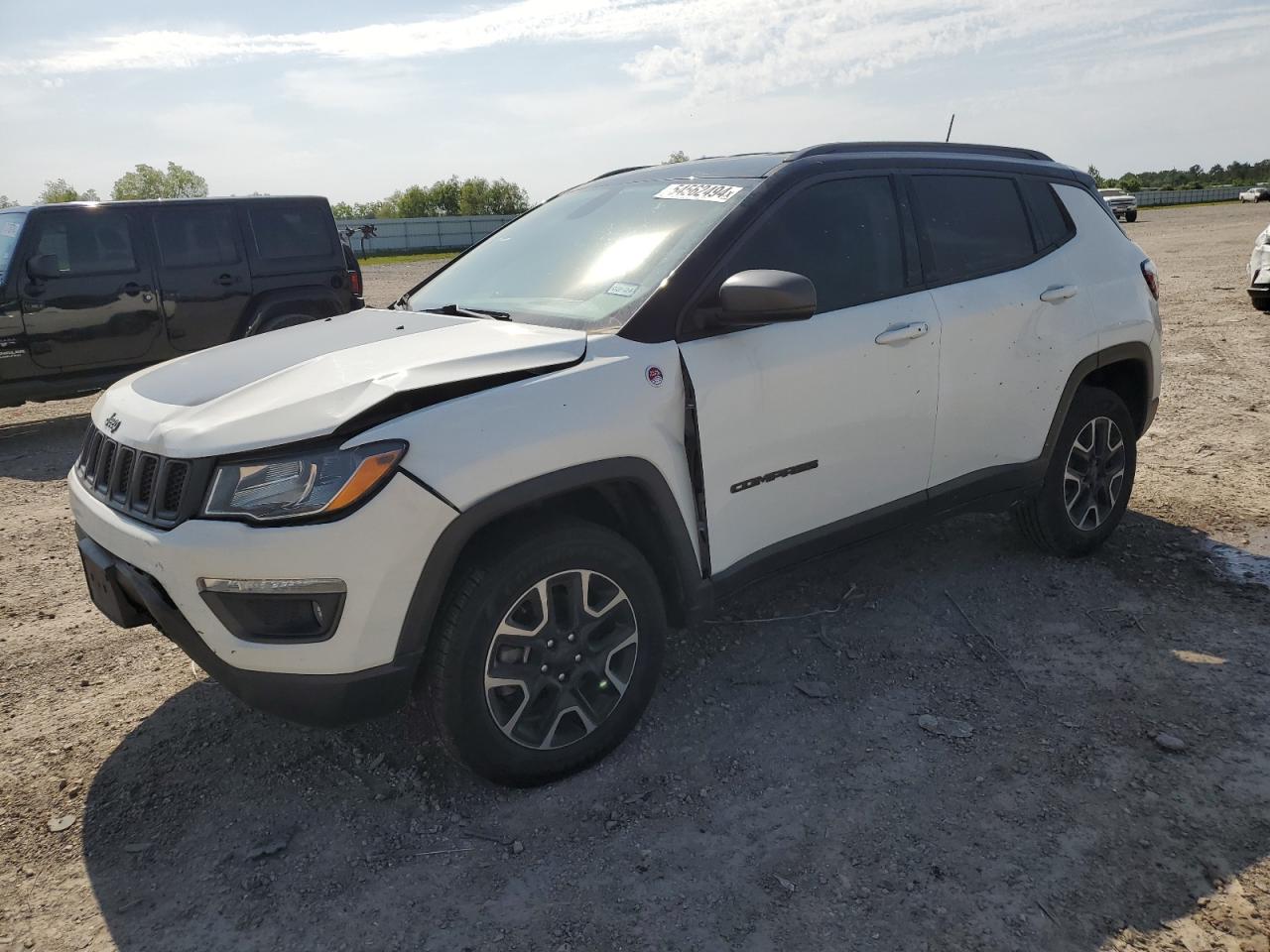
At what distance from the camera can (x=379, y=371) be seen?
2.73 m

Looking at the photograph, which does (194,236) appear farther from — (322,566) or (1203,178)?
(1203,178)

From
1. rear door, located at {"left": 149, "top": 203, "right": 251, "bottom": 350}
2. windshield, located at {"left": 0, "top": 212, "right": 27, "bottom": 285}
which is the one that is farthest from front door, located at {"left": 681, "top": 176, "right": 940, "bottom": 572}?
windshield, located at {"left": 0, "top": 212, "right": 27, "bottom": 285}

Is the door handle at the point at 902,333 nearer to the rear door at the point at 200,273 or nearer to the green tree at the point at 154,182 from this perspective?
the rear door at the point at 200,273

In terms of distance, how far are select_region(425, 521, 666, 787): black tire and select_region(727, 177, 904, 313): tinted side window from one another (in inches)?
44.4

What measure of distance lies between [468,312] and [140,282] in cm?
632

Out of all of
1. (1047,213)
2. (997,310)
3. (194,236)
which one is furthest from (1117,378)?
(194,236)

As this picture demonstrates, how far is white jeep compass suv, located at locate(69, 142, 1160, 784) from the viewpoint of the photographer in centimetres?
253

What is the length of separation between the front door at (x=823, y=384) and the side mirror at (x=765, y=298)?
0.55 feet

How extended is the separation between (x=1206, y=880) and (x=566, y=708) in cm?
180

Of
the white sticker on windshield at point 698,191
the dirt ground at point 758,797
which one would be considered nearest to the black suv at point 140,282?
the dirt ground at point 758,797

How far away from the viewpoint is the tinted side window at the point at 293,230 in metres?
9.17

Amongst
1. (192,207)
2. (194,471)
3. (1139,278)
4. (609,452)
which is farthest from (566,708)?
(192,207)

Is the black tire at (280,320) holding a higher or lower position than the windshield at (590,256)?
lower

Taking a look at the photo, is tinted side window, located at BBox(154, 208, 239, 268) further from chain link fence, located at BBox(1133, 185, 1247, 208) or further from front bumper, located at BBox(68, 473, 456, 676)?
chain link fence, located at BBox(1133, 185, 1247, 208)
